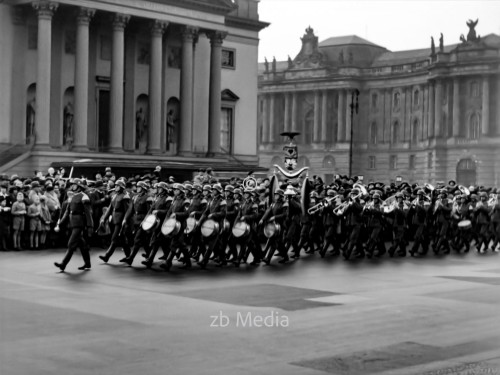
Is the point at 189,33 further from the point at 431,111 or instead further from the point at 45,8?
the point at 431,111

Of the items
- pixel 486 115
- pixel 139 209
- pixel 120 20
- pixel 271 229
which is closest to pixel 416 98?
pixel 120 20

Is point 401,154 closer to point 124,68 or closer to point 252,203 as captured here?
point 124,68

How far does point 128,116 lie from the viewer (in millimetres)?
51500

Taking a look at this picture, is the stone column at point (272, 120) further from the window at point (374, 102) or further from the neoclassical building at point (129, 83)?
the neoclassical building at point (129, 83)

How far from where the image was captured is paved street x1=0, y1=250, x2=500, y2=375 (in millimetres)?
11133

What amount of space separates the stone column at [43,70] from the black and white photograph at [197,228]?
95 mm

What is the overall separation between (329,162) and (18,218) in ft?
317

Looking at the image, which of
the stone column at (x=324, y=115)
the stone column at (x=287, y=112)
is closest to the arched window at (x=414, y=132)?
the stone column at (x=324, y=115)

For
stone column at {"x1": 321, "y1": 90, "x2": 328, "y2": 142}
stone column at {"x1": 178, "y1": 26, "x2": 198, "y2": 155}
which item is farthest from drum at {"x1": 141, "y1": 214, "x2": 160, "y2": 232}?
stone column at {"x1": 321, "y1": 90, "x2": 328, "y2": 142}

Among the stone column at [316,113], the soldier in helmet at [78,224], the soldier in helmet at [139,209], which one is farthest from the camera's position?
the stone column at [316,113]

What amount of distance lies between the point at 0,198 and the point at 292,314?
44.2ft

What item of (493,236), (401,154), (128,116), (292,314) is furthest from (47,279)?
(401,154)

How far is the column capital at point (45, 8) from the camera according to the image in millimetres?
44219

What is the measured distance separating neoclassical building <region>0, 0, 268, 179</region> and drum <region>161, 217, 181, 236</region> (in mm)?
20318
